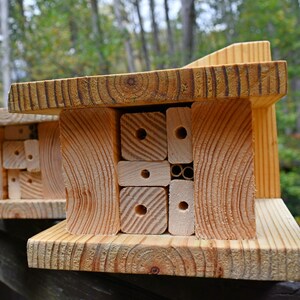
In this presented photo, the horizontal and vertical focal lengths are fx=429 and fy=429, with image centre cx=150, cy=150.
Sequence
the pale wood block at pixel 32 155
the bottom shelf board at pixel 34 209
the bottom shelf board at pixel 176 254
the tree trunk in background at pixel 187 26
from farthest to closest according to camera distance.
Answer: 1. the tree trunk in background at pixel 187 26
2. the pale wood block at pixel 32 155
3. the bottom shelf board at pixel 34 209
4. the bottom shelf board at pixel 176 254

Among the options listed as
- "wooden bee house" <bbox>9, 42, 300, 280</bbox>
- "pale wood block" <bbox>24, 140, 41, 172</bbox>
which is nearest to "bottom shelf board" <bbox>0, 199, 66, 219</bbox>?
"pale wood block" <bbox>24, 140, 41, 172</bbox>

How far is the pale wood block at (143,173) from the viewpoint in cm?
104

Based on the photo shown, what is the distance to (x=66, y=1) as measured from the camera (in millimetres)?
6742

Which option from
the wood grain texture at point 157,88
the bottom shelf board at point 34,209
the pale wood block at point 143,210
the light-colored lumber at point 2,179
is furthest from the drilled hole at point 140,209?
the light-colored lumber at point 2,179

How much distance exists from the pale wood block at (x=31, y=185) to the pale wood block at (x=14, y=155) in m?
0.04

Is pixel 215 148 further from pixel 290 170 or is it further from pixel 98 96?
pixel 290 170

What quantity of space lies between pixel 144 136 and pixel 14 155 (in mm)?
743

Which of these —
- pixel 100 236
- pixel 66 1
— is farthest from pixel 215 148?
pixel 66 1

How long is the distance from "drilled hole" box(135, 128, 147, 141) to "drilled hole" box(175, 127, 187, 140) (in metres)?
0.08

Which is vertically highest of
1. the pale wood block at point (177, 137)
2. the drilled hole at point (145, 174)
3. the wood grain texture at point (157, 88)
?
the wood grain texture at point (157, 88)

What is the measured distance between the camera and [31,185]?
1.60 meters

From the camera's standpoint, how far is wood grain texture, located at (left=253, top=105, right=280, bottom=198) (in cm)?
158

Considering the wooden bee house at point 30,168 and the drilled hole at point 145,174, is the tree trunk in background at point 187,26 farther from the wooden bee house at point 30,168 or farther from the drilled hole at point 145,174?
the drilled hole at point 145,174

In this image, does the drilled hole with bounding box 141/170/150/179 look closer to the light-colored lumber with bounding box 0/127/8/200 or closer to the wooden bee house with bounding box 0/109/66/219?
the wooden bee house with bounding box 0/109/66/219
